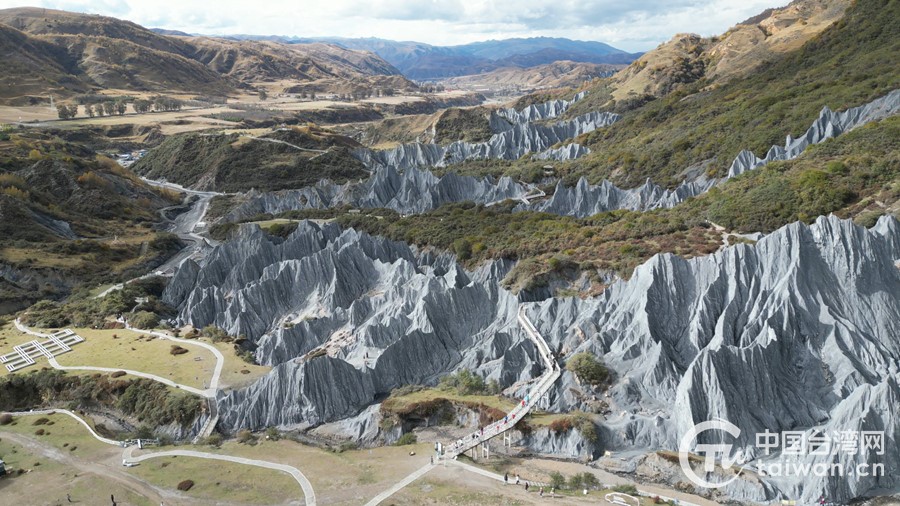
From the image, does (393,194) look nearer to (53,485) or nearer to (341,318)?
(341,318)

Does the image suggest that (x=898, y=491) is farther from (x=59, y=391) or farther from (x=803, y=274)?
(x=59, y=391)

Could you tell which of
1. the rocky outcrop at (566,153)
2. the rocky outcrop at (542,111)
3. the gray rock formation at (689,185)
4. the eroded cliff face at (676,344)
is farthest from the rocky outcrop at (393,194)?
the rocky outcrop at (542,111)

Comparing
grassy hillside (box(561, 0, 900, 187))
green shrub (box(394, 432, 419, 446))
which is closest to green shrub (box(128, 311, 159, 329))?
green shrub (box(394, 432, 419, 446))

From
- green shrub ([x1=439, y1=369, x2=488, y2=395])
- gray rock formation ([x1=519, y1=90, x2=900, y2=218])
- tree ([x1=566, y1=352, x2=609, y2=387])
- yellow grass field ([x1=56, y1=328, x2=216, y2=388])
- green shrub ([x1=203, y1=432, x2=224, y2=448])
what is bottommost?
green shrub ([x1=203, y1=432, x2=224, y2=448])

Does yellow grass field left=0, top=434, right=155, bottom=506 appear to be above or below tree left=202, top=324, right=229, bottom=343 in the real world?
below

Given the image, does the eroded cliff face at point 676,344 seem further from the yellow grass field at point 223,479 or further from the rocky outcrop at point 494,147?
the rocky outcrop at point 494,147

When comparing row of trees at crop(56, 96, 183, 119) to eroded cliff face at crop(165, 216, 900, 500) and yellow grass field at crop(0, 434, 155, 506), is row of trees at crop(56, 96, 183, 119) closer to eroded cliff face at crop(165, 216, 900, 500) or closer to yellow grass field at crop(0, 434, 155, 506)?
eroded cliff face at crop(165, 216, 900, 500)

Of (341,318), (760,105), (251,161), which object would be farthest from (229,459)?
(251,161)

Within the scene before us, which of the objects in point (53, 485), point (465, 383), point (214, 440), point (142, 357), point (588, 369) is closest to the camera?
point (53, 485)
